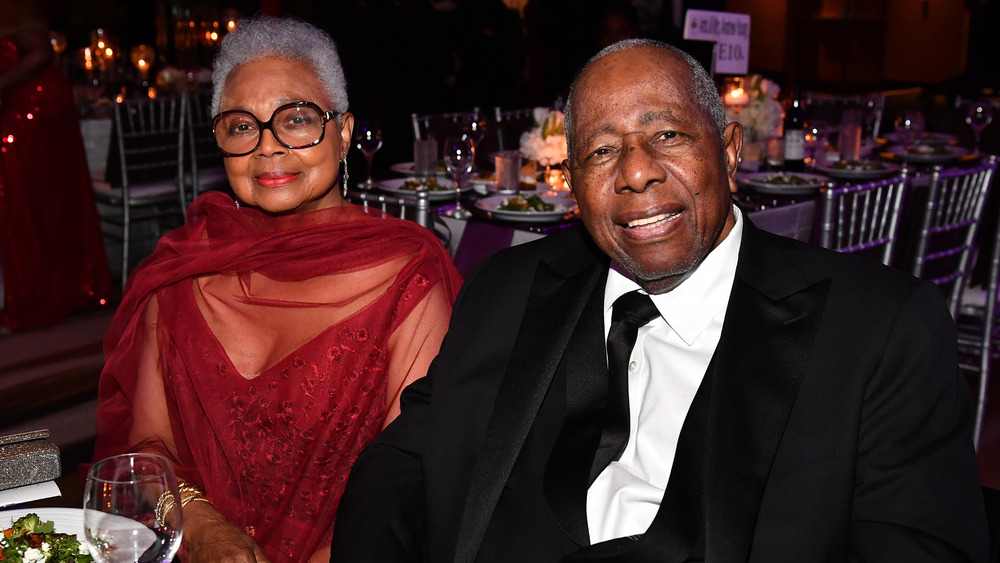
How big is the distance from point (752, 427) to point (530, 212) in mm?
1843

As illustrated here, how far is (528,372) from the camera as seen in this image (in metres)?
1.40

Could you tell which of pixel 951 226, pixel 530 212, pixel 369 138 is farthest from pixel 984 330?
pixel 369 138

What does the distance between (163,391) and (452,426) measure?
584 mm

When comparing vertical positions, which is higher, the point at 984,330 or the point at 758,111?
the point at 758,111

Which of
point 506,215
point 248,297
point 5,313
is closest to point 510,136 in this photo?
point 506,215

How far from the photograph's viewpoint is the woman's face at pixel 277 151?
1616 mm

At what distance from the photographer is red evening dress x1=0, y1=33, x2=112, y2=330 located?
15.0ft

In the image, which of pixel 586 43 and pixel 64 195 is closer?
pixel 64 195

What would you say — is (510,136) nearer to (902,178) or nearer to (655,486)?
(902,178)

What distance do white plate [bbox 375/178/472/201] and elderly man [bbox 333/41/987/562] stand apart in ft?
5.95

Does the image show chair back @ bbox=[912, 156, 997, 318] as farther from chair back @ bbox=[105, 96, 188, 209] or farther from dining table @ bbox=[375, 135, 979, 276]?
chair back @ bbox=[105, 96, 188, 209]

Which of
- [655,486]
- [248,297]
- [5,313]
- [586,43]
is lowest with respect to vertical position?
[5,313]

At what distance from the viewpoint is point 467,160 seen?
137 inches

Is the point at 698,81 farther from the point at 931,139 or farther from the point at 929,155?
the point at 931,139
